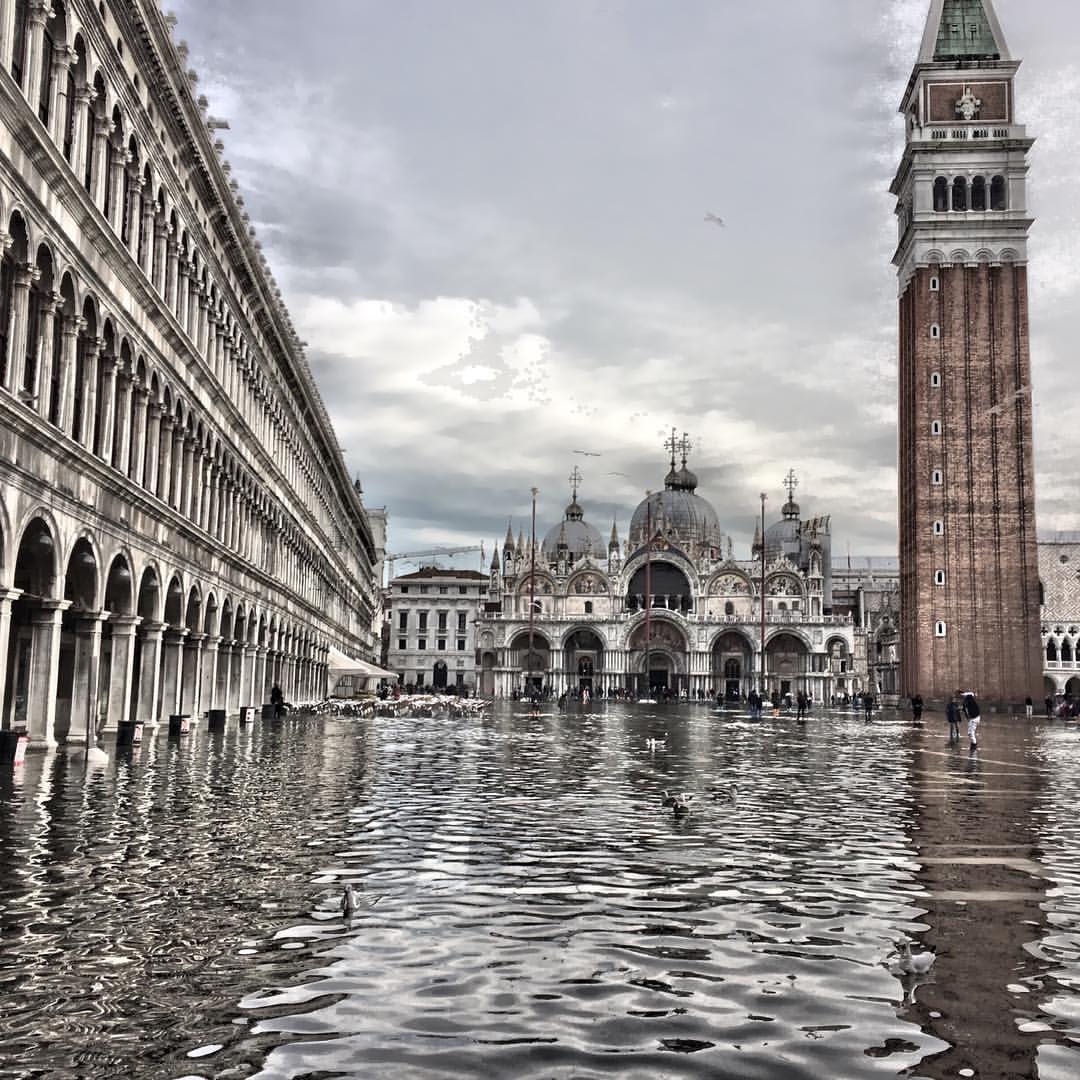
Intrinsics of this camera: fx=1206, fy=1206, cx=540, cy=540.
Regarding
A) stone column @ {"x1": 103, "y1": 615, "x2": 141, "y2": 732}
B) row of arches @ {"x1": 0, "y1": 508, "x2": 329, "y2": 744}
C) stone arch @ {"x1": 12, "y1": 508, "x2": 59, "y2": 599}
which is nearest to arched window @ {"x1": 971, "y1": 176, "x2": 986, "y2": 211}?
row of arches @ {"x1": 0, "y1": 508, "x2": 329, "y2": 744}

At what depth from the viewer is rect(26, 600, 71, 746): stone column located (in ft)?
64.5

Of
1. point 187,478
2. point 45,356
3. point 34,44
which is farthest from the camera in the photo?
point 187,478

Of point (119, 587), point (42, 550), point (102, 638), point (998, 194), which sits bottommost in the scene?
point (102, 638)

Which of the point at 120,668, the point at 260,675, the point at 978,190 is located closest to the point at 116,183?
the point at 120,668

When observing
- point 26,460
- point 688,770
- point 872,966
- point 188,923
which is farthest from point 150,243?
point 872,966

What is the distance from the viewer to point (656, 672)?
111 m

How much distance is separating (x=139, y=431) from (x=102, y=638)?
14.6ft

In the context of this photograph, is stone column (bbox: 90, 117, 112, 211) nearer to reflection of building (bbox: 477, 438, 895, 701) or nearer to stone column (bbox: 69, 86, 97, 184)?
stone column (bbox: 69, 86, 97, 184)

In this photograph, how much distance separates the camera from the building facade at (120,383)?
18109mm

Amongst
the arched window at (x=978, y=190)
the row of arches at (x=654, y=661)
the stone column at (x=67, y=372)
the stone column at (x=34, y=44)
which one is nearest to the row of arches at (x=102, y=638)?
the stone column at (x=67, y=372)

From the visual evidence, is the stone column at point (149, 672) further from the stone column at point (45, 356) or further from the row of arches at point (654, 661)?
the row of arches at point (654, 661)

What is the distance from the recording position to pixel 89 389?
21.8 meters

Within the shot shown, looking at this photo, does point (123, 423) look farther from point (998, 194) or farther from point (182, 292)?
point (998, 194)

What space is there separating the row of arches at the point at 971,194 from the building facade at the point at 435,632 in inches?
2616
